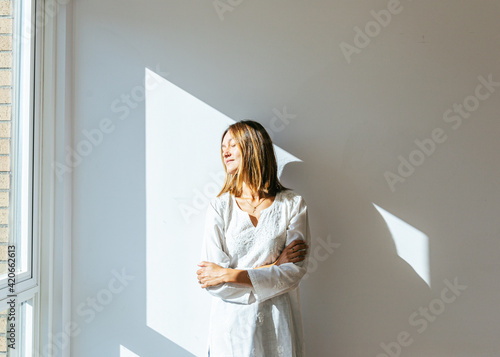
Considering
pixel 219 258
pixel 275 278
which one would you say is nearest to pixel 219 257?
pixel 219 258

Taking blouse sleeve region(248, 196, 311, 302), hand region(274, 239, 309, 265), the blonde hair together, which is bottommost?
blouse sleeve region(248, 196, 311, 302)

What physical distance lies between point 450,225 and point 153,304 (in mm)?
1708

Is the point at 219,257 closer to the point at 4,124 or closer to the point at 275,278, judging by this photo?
the point at 275,278

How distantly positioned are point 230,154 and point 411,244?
3.67 ft

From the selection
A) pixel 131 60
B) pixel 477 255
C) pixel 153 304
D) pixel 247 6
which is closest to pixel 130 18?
pixel 131 60

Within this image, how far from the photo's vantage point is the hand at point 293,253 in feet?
6.03

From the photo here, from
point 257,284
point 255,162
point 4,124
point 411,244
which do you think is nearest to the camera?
Answer: point 257,284

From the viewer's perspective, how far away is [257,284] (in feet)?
5.79

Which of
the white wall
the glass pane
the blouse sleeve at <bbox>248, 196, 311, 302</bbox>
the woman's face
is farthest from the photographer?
the white wall

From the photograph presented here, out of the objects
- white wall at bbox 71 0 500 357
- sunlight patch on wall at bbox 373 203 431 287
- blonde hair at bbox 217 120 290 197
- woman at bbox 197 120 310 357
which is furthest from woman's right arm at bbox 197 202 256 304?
sunlight patch on wall at bbox 373 203 431 287

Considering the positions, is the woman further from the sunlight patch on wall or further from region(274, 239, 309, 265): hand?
the sunlight patch on wall

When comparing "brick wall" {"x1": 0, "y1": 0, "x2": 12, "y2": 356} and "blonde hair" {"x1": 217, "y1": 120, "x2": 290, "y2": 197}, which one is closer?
"brick wall" {"x1": 0, "y1": 0, "x2": 12, "y2": 356}

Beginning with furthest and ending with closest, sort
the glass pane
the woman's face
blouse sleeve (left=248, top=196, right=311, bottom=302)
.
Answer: the woman's face
the glass pane
blouse sleeve (left=248, top=196, right=311, bottom=302)

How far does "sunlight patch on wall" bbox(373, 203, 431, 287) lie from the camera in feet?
7.22
